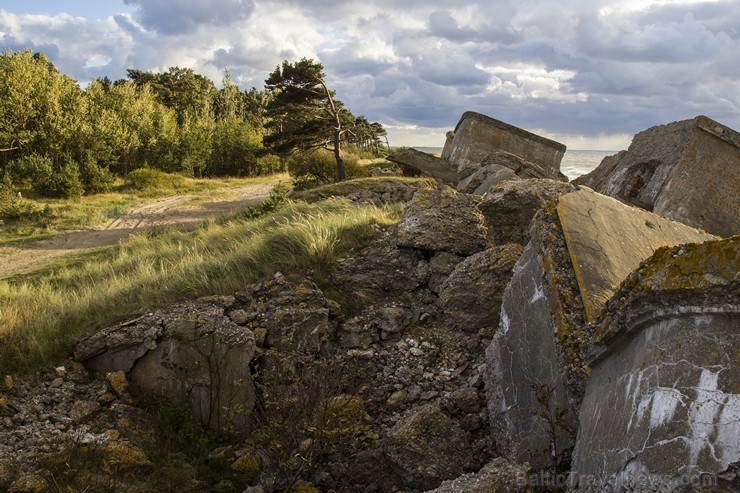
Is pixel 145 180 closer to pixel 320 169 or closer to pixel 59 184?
pixel 59 184

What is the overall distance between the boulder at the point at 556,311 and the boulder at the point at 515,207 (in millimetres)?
1630

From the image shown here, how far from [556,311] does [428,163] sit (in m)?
13.0

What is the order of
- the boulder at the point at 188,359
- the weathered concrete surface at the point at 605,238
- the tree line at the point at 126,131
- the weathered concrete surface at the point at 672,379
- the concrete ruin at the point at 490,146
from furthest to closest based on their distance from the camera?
1. the tree line at the point at 126,131
2. the concrete ruin at the point at 490,146
3. the boulder at the point at 188,359
4. the weathered concrete surface at the point at 605,238
5. the weathered concrete surface at the point at 672,379

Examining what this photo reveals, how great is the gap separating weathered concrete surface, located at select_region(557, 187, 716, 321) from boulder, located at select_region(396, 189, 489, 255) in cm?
178

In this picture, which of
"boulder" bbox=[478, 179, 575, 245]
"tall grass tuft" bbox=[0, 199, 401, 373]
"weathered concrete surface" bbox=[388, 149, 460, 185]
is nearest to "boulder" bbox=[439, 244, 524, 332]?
"boulder" bbox=[478, 179, 575, 245]

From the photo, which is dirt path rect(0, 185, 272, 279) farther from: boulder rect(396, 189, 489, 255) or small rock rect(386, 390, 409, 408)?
small rock rect(386, 390, 409, 408)

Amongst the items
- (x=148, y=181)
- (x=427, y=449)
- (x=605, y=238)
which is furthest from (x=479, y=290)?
(x=148, y=181)

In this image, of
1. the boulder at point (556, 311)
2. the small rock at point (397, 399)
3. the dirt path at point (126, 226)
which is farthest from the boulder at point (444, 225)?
the dirt path at point (126, 226)

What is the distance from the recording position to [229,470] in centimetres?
387

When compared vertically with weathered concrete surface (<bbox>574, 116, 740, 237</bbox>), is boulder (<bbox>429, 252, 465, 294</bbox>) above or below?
below

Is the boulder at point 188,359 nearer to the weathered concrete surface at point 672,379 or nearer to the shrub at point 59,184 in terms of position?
the weathered concrete surface at point 672,379

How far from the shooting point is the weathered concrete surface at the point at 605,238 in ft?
10.8

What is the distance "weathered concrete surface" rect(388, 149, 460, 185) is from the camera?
15242 millimetres

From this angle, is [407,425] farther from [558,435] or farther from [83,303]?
[83,303]
